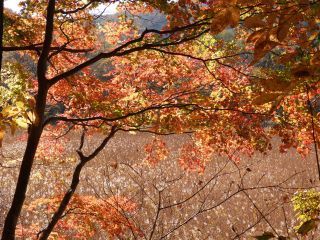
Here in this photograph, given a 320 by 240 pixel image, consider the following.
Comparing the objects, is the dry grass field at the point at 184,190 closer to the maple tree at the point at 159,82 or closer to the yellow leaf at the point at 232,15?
the maple tree at the point at 159,82

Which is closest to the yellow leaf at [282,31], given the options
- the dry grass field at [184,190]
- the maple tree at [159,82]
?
the maple tree at [159,82]

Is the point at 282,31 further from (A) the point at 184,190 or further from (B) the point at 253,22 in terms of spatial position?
(A) the point at 184,190

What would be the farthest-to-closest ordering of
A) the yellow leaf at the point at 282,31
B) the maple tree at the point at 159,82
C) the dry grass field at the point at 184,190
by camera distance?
the dry grass field at the point at 184,190, the maple tree at the point at 159,82, the yellow leaf at the point at 282,31

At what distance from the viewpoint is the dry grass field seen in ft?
34.6

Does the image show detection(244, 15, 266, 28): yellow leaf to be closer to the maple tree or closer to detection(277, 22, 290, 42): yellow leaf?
detection(277, 22, 290, 42): yellow leaf

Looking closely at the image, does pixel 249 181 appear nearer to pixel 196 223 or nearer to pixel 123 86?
pixel 196 223

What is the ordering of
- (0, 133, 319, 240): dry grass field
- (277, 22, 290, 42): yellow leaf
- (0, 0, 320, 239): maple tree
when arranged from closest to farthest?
(277, 22, 290, 42): yellow leaf, (0, 0, 320, 239): maple tree, (0, 133, 319, 240): dry grass field

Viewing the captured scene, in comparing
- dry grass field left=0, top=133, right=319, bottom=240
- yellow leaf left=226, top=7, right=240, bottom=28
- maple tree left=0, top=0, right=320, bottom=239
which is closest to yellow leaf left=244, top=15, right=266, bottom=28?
yellow leaf left=226, top=7, right=240, bottom=28

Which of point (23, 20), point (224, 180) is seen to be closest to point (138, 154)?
point (224, 180)

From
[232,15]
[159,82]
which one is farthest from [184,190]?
[232,15]

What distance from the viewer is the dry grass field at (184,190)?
10.5m

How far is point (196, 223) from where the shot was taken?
11.7 m

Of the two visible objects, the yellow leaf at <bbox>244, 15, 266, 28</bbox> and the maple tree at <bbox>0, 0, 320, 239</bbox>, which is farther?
the maple tree at <bbox>0, 0, 320, 239</bbox>

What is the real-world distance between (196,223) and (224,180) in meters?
5.13
